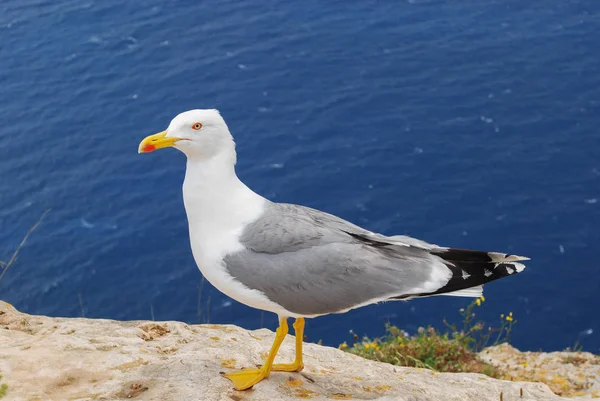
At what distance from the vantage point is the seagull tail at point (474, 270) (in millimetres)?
6969

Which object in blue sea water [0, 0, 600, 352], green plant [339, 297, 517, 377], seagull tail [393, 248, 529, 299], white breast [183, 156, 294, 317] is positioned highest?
white breast [183, 156, 294, 317]

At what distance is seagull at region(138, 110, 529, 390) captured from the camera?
268 inches

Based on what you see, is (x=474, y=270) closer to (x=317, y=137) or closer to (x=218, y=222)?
(x=218, y=222)

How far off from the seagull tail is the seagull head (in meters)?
2.16

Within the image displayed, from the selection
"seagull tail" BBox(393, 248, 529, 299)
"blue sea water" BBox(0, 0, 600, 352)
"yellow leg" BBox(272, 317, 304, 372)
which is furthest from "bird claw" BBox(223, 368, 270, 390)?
"blue sea water" BBox(0, 0, 600, 352)

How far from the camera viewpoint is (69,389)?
6508mm

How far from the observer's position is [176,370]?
Answer: 270 inches

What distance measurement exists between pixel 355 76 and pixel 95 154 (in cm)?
1228

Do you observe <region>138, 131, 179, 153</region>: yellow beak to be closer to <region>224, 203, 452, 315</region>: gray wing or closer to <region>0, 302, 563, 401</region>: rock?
<region>224, 203, 452, 315</region>: gray wing

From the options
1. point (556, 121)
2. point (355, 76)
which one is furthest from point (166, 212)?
point (556, 121)

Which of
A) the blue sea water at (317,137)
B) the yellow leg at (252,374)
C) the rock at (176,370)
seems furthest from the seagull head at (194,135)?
the blue sea water at (317,137)

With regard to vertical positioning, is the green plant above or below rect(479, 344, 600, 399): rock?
above

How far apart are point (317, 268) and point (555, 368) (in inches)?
256

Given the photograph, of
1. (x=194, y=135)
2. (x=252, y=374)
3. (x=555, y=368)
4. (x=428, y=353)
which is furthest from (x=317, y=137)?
(x=252, y=374)
